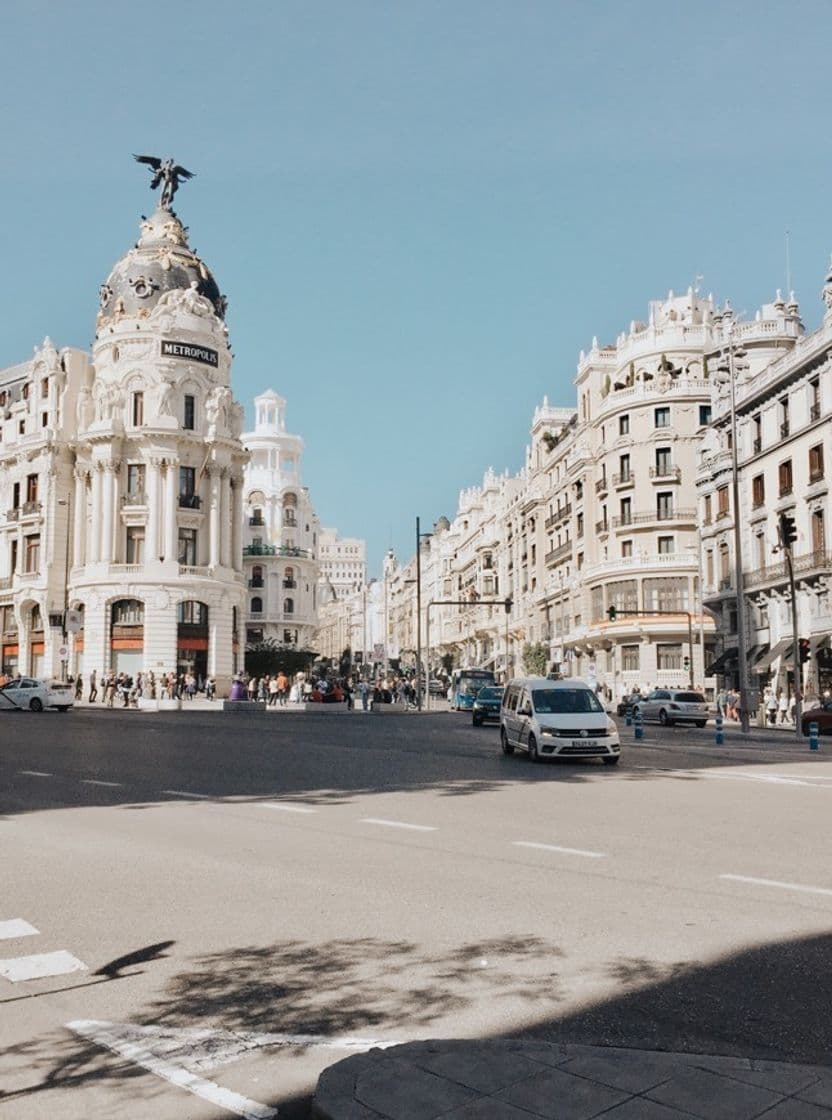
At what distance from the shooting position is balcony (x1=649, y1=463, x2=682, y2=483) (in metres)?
61.7

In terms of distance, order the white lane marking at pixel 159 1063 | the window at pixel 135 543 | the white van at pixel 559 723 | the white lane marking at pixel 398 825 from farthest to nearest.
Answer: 1. the window at pixel 135 543
2. the white van at pixel 559 723
3. the white lane marking at pixel 398 825
4. the white lane marking at pixel 159 1063

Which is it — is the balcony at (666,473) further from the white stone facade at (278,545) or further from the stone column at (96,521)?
the white stone facade at (278,545)

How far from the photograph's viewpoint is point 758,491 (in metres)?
49.3

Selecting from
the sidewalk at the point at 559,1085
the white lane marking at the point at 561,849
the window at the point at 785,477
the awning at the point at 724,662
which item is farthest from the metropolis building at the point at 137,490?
the sidewalk at the point at 559,1085

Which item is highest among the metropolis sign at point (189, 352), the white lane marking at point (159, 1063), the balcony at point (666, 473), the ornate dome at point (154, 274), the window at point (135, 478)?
the ornate dome at point (154, 274)

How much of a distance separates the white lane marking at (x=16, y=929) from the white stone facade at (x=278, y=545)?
10605cm

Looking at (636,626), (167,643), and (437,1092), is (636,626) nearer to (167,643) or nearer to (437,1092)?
(167,643)

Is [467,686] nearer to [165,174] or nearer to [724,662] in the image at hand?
[724,662]

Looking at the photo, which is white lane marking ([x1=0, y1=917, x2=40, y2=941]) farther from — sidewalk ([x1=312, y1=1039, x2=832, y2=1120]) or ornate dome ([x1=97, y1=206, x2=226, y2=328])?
ornate dome ([x1=97, y1=206, x2=226, y2=328])

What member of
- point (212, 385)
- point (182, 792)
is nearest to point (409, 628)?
point (212, 385)

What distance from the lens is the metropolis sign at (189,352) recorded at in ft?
219

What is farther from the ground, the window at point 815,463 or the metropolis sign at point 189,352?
the metropolis sign at point 189,352

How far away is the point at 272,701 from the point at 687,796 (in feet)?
137

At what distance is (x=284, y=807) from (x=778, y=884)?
20.7 feet
